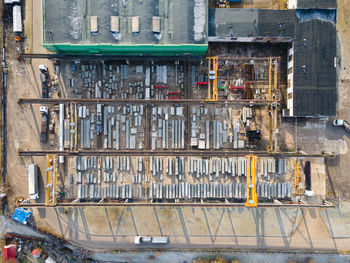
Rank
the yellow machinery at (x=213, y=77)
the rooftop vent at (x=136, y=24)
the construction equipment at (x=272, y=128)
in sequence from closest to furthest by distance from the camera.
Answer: the rooftop vent at (x=136, y=24), the yellow machinery at (x=213, y=77), the construction equipment at (x=272, y=128)

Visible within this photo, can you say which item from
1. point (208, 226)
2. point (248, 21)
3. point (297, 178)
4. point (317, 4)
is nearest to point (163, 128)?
point (208, 226)

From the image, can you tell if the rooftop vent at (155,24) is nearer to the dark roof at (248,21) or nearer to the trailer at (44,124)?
the dark roof at (248,21)

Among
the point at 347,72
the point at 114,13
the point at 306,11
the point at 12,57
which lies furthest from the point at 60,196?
the point at 347,72

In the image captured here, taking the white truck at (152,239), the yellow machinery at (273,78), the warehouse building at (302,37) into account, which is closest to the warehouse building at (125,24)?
the warehouse building at (302,37)

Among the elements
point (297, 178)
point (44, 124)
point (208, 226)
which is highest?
point (44, 124)

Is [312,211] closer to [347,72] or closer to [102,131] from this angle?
[347,72]

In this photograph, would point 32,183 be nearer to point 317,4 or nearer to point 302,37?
point 302,37
